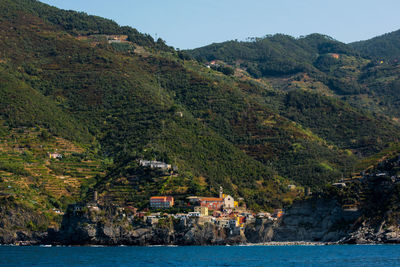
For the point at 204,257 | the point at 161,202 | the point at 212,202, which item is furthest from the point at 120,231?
the point at 204,257

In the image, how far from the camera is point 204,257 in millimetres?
103562

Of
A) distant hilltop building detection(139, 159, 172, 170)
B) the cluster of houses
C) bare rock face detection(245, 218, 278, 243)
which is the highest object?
distant hilltop building detection(139, 159, 172, 170)

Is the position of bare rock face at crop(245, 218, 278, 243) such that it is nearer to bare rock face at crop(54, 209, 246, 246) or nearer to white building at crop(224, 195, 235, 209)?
white building at crop(224, 195, 235, 209)

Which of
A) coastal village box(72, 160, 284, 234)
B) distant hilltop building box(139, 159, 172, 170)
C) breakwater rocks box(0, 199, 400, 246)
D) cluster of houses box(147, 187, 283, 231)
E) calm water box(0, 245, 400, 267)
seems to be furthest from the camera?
distant hilltop building box(139, 159, 172, 170)

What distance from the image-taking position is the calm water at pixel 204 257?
92500mm

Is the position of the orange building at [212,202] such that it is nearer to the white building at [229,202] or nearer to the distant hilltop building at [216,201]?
the distant hilltop building at [216,201]

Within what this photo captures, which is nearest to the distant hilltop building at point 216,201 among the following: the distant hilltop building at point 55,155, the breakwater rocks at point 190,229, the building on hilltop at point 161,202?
the building on hilltop at point 161,202

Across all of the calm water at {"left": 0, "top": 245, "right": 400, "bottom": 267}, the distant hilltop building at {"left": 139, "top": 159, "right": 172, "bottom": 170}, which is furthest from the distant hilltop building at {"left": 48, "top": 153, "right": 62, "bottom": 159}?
the calm water at {"left": 0, "top": 245, "right": 400, "bottom": 267}

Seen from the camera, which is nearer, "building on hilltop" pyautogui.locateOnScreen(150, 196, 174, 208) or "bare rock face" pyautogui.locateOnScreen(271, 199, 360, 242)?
"bare rock face" pyautogui.locateOnScreen(271, 199, 360, 242)

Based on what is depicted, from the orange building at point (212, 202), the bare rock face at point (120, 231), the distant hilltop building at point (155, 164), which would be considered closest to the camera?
the bare rock face at point (120, 231)

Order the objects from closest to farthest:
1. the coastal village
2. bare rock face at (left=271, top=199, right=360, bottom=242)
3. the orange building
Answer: bare rock face at (left=271, top=199, right=360, bottom=242), the coastal village, the orange building

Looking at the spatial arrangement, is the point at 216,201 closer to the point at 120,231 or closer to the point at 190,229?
the point at 190,229

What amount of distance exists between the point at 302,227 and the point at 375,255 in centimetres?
3973

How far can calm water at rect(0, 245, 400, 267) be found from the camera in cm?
9250
